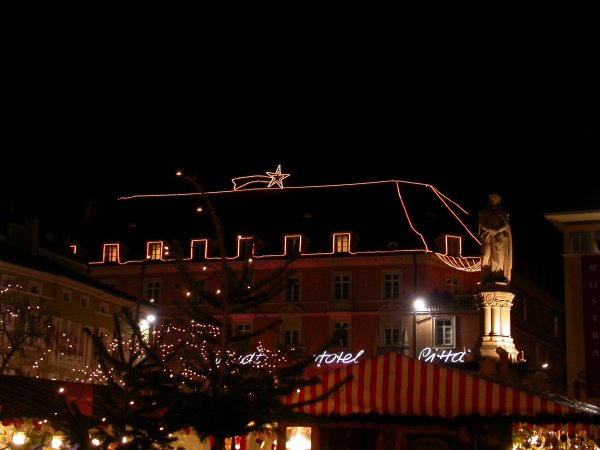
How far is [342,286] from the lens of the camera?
62219 mm

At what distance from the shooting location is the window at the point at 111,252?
6656 cm

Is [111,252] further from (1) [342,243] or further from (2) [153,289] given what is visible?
(1) [342,243]

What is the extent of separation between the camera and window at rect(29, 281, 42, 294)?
4959cm

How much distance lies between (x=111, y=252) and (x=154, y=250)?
8.70 ft

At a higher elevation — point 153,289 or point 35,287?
point 153,289

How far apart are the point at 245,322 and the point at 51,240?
40.3 feet

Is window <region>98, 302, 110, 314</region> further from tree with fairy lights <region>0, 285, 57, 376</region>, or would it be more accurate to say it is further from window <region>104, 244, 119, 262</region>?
window <region>104, 244, 119, 262</region>

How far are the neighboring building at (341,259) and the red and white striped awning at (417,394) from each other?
41290mm

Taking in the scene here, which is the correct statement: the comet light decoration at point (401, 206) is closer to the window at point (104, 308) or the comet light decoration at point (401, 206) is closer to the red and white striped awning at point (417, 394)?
the window at point (104, 308)

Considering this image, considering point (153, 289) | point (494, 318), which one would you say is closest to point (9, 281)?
point (153, 289)

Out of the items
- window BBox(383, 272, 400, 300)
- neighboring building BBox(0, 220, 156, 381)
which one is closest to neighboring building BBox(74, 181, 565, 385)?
window BBox(383, 272, 400, 300)

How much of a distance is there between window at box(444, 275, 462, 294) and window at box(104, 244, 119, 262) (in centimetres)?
2005

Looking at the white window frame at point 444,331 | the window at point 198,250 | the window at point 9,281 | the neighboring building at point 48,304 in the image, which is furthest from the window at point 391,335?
the window at point 9,281

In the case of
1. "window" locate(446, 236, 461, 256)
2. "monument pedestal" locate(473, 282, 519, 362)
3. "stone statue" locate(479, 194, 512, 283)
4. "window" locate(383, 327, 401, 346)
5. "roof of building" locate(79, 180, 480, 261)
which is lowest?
"monument pedestal" locate(473, 282, 519, 362)
